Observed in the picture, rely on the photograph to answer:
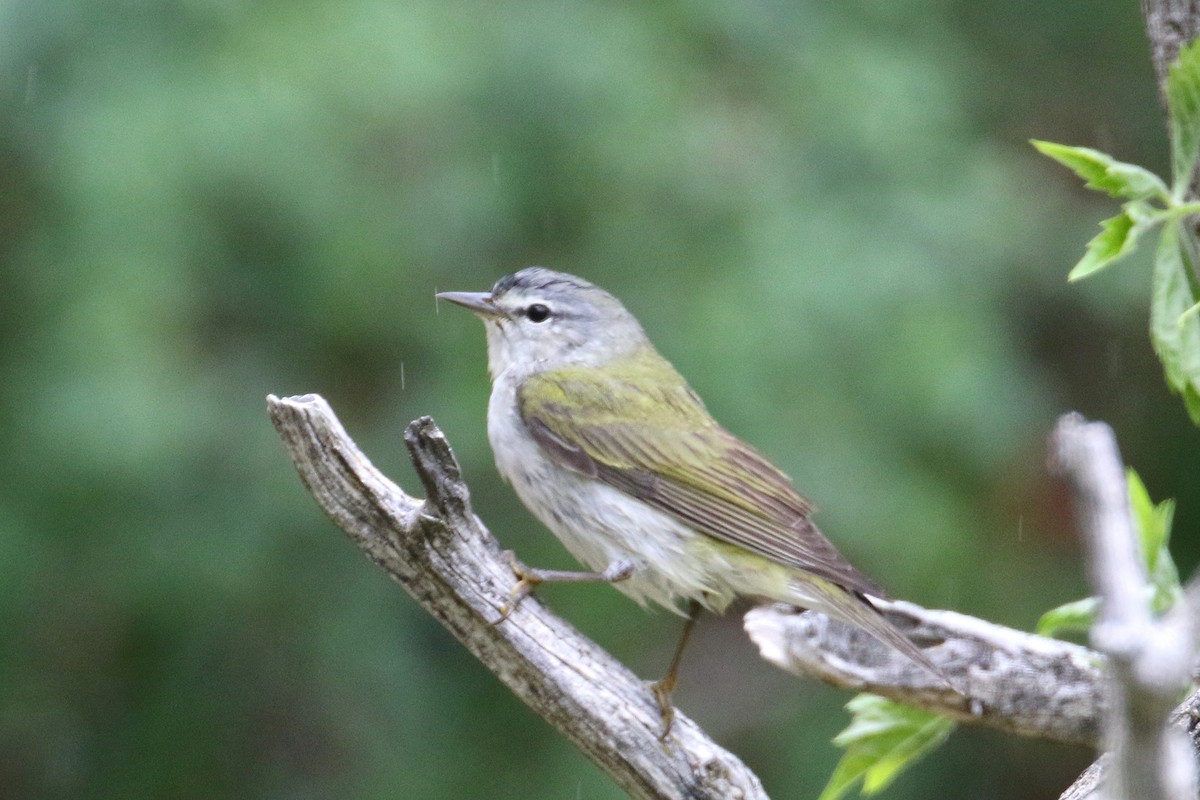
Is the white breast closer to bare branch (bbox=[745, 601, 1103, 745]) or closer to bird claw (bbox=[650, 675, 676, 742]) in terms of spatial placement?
bare branch (bbox=[745, 601, 1103, 745])

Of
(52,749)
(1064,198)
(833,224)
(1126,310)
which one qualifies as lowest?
(52,749)

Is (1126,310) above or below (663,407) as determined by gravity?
above

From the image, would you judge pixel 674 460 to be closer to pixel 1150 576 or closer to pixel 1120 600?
pixel 1150 576

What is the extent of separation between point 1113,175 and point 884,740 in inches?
48.9

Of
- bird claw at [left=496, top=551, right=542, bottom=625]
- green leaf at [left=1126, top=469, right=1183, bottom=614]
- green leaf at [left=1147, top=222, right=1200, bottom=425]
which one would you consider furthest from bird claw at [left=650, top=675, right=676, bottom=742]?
green leaf at [left=1147, top=222, right=1200, bottom=425]

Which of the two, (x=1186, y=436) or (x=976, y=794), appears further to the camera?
(x=1186, y=436)

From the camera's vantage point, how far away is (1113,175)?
6.44 feet

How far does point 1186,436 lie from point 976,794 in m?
1.77

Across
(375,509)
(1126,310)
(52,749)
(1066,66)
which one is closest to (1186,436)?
(1126,310)

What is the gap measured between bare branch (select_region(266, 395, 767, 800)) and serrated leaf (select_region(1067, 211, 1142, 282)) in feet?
3.57

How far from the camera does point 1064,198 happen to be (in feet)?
17.4

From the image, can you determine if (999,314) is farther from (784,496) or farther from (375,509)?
(375,509)

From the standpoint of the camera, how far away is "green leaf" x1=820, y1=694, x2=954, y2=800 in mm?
2615

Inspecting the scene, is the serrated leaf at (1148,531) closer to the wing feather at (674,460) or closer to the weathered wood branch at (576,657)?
the weathered wood branch at (576,657)
